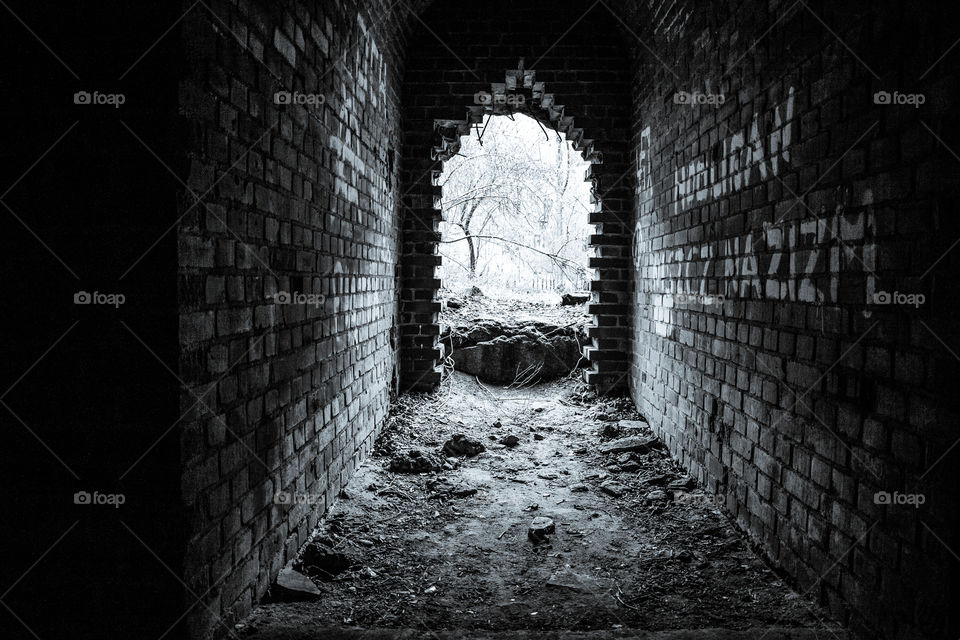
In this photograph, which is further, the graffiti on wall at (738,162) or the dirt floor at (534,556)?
the graffiti on wall at (738,162)

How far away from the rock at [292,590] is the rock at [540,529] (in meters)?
1.15

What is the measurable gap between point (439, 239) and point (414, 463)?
2591 millimetres

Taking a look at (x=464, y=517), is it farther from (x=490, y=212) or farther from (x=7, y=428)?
(x=490, y=212)

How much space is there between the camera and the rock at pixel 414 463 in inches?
163

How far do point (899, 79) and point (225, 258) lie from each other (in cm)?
231

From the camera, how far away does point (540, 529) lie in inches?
126

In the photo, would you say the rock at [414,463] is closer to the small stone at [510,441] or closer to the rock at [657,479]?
the small stone at [510,441]

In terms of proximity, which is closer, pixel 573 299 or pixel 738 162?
pixel 738 162

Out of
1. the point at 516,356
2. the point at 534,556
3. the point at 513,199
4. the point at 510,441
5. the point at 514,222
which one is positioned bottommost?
the point at 534,556

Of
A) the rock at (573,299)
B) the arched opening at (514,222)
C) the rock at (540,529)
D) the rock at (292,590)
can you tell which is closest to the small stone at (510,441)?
the rock at (540,529)

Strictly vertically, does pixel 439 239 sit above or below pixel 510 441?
above

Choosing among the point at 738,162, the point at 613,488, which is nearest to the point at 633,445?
the point at 613,488

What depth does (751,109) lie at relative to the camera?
9.99 ft

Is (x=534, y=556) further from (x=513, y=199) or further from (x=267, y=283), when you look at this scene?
(x=513, y=199)
